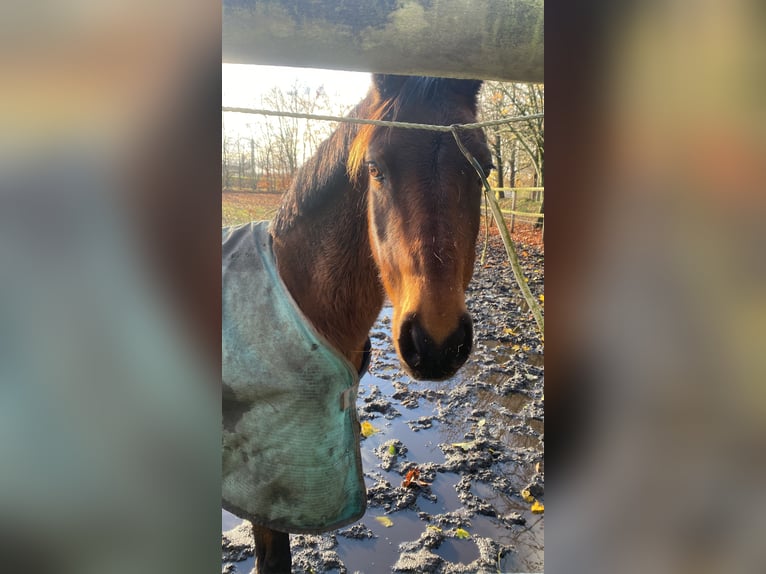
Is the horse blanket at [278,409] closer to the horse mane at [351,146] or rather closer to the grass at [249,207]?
the grass at [249,207]

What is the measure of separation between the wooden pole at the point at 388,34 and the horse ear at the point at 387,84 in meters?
0.20

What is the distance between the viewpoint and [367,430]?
4.13 ft

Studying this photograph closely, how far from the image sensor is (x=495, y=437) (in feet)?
4.25

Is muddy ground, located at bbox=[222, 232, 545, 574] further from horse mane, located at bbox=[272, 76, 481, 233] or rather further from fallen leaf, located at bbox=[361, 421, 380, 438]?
horse mane, located at bbox=[272, 76, 481, 233]

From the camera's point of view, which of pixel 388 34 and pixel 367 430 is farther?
pixel 367 430

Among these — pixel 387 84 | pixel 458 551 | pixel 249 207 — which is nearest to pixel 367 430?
pixel 458 551

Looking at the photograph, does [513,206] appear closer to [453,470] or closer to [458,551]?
[453,470]

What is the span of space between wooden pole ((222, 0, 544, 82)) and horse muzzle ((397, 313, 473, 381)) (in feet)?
2.04

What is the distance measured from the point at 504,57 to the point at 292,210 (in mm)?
702

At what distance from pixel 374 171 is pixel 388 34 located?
360mm

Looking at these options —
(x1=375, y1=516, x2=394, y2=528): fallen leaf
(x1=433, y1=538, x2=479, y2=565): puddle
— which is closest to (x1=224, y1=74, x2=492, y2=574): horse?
(x1=375, y1=516, x2=394, y2=528): fallen leaf
